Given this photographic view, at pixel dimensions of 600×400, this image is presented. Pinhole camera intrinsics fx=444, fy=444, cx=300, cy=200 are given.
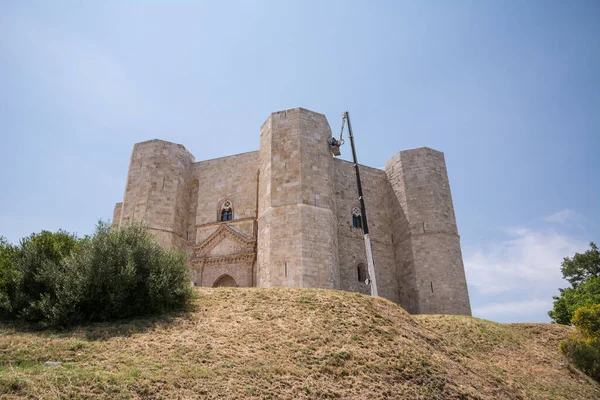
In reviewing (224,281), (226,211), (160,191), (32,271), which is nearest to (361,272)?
(224,281)

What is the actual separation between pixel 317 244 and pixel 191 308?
6346 mm

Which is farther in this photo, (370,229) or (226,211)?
(370,229)

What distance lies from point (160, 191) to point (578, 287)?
22160 mm

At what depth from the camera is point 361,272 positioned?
19547mm

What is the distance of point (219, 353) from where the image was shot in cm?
845

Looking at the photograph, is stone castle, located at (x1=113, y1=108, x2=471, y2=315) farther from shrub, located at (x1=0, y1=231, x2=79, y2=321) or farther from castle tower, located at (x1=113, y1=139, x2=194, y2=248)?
shrub, located at (x1=0, y1=231, x2=79, y2=321)

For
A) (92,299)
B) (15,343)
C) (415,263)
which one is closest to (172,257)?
(92,299)

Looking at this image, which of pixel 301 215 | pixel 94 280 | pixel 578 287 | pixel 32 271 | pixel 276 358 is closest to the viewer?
pixel 276 358

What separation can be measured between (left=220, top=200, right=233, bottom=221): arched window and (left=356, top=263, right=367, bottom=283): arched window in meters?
6.10

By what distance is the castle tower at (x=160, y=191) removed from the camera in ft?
63.3

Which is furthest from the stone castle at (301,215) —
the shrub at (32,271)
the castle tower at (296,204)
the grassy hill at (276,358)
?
the shrub at (32,271)

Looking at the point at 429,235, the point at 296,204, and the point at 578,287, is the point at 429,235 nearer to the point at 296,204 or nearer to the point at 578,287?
the point at 296,204

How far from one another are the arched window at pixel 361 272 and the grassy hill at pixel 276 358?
20.9 feet

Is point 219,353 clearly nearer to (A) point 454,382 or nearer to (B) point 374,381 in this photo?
(B) point 374,381
